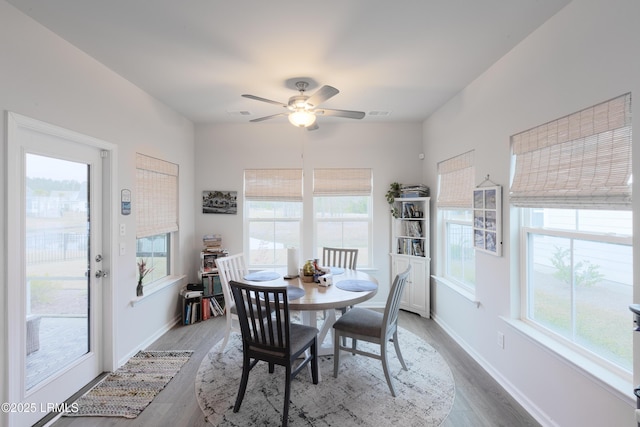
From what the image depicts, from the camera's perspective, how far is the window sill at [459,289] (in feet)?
9.50

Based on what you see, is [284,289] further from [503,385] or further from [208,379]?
[503,385]

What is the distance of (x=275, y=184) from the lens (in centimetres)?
426

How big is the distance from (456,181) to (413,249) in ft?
3.79

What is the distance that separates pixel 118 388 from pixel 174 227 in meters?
1.90

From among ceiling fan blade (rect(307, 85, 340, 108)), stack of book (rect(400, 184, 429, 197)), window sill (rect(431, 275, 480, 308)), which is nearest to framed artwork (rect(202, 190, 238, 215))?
ceiling fan blade (rect(307, 85, 340, 108))

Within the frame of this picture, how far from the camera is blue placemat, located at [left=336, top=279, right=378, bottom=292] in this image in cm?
257

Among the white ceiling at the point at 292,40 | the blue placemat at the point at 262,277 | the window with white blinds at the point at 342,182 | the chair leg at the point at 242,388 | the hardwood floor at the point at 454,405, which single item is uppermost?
the white ceiling at the point at 292,40

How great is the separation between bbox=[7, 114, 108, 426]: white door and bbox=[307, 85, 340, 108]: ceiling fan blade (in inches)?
75.7

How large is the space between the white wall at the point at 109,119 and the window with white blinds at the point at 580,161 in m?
3.54

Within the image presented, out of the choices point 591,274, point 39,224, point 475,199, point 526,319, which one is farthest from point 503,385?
point 39,224

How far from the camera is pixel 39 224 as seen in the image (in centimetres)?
205

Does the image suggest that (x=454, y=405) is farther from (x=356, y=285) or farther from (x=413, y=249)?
(x=413, y=249)

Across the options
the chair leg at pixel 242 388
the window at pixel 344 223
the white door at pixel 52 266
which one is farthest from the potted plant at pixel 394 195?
the white door at pixel 52 266

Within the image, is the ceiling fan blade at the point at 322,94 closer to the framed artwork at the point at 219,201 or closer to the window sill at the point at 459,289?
the framed artwork at the point at 219,201
